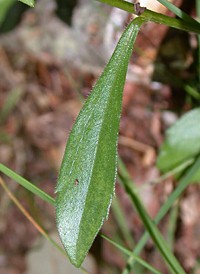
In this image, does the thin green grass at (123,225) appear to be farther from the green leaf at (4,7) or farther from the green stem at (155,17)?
the green stem at (155,17)

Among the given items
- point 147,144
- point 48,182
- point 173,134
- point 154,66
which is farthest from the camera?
point 48,182

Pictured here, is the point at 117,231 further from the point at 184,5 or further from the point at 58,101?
the point at 184,5

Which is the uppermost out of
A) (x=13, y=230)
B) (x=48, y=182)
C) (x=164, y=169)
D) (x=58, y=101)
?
(x=164, y=169)

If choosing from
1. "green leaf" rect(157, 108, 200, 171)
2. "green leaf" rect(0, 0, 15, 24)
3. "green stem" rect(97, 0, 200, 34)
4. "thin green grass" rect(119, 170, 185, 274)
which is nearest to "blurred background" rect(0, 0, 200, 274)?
"green leaf" rect(0, 0, 15, 24)

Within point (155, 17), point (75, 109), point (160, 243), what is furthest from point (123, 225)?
point (155, 17)

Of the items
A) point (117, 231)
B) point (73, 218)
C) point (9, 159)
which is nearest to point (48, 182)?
point (9, 159)

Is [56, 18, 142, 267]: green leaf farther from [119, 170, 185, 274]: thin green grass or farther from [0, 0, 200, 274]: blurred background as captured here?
[0, 0, 200, 274]: blurred background
